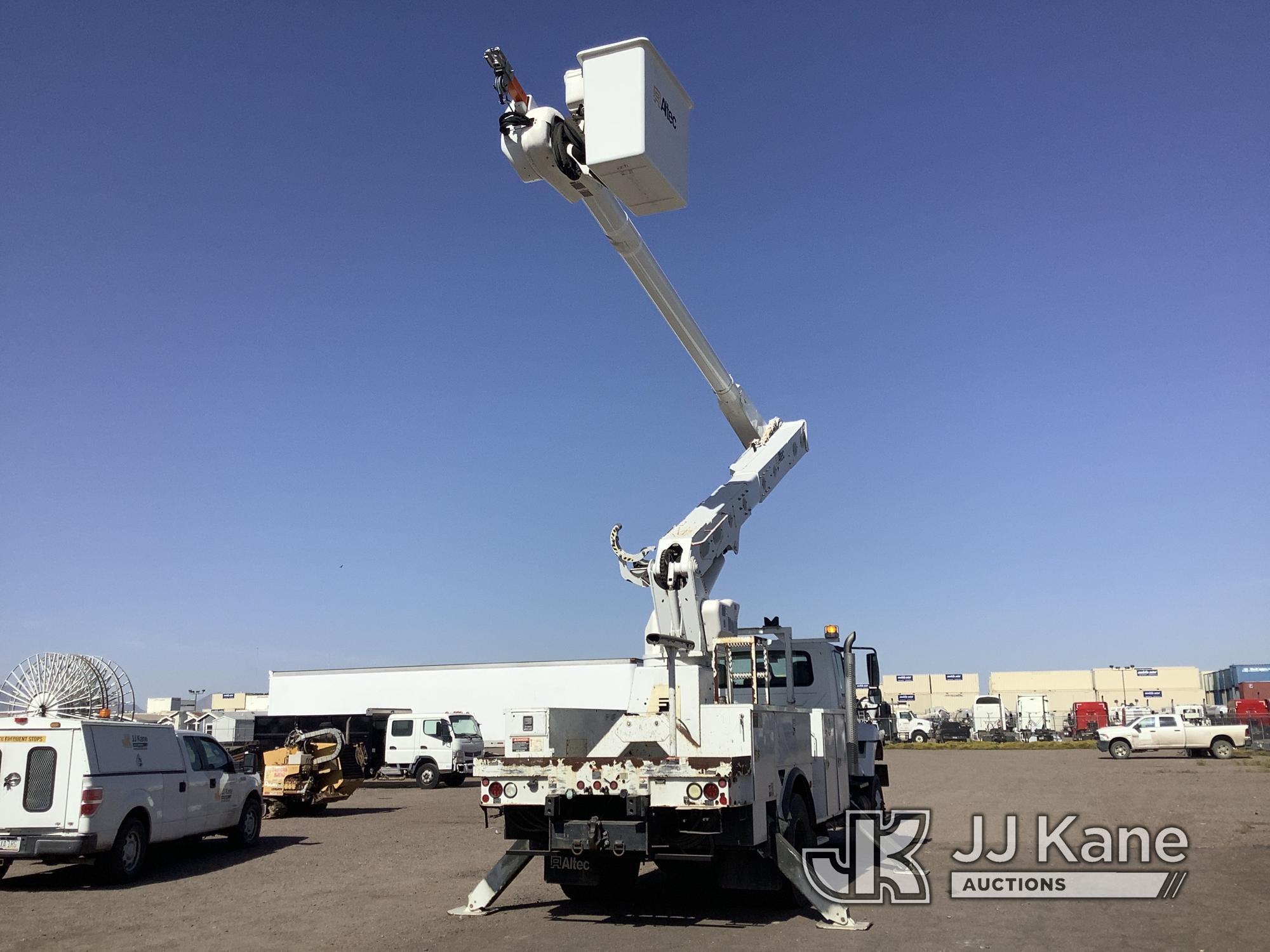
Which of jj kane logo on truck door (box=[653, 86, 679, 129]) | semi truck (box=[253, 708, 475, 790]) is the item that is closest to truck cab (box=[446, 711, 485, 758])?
semi truck (box=[253, 708, 475, 790])

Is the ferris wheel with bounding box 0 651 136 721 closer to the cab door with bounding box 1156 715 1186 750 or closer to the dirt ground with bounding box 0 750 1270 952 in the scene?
the dirt ground with bounding box 0 750 1270 952

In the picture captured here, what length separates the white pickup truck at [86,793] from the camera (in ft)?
35.6

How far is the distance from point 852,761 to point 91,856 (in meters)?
9.31

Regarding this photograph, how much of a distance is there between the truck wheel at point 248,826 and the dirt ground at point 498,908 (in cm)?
27

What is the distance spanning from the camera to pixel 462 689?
1586 inches

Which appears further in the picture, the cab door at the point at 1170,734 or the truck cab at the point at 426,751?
the cab door at the point at 1170,734

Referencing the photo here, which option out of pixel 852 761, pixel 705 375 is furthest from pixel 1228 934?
pixel 705 375

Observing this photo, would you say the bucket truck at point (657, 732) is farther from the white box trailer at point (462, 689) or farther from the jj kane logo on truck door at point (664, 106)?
the white box trailer at point (462, 689)

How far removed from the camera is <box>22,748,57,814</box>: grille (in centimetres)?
1095

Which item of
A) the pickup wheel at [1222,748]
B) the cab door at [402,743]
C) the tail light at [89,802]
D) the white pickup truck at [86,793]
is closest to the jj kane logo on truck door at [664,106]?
the white pickup truck at [86,793]

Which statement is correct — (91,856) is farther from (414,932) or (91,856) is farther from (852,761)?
(852,761)

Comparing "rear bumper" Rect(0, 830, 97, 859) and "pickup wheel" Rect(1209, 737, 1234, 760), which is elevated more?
"rear bumper" Rect(0, 830, 97, 859)

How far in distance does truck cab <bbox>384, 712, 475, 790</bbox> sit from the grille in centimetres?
1823

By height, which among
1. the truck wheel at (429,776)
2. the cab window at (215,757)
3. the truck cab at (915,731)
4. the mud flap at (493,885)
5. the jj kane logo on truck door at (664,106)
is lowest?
the truck cab at (915,731)
